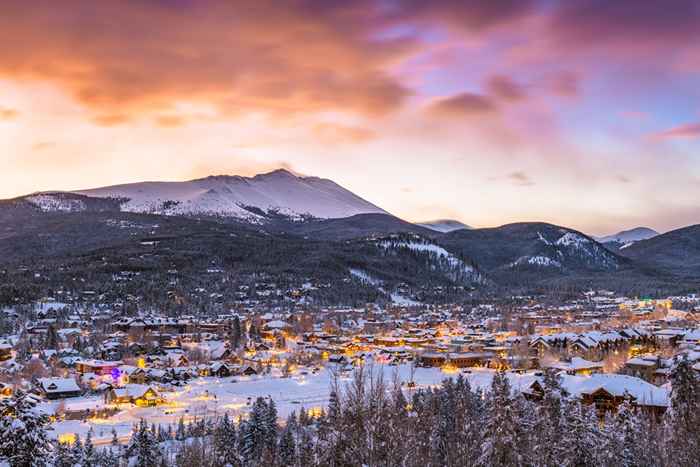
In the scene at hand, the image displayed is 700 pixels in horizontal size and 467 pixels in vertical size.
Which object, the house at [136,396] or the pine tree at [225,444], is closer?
the pine tree at [225,444]

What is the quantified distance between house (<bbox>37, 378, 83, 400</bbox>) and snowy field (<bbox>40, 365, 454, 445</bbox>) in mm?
1140

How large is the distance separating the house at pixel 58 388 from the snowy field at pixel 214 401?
114cm

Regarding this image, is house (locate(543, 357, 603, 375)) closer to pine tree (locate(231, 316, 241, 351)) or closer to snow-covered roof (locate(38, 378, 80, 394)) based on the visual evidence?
pine tree (locate(231, 316, 241, 351))

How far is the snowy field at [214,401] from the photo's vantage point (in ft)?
133

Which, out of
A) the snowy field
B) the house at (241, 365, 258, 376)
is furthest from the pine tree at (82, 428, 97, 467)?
the house at (241, 365, 258, 376)

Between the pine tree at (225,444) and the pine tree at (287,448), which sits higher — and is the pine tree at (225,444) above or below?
above

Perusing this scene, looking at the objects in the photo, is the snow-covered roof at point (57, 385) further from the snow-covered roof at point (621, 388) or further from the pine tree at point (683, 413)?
the pine tree at point (683, 413)

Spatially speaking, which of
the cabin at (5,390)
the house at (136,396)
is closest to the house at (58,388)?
the cabin at (5,390)

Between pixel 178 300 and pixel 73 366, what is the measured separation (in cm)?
5652

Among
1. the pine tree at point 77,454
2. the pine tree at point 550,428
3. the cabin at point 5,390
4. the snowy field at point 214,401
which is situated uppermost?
the pine tree at point 550,428

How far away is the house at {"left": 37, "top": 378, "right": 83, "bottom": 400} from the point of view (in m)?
48.6

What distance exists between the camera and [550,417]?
29.1 meters

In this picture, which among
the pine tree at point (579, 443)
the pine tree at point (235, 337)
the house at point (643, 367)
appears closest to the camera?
the pine tree at point (579, 443)

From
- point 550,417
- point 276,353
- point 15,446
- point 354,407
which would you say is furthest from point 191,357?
point 354,407
